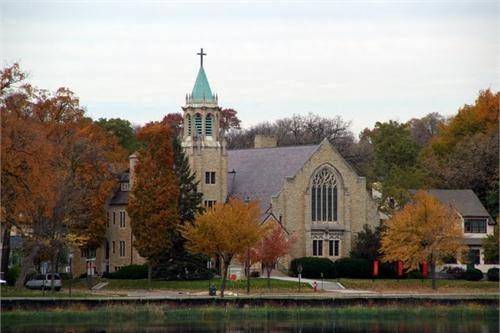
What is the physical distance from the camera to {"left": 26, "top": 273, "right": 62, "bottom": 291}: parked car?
90.4 m

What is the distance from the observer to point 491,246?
321 feet

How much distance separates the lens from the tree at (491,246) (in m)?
97.6

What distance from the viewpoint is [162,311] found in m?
70.4

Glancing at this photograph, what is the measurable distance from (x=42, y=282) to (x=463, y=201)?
34.7 m

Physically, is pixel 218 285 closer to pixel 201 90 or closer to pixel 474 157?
pixel 201 90

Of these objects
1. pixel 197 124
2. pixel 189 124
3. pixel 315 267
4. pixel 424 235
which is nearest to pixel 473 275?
pixel 424 235

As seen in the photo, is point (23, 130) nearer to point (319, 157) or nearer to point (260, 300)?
point (260, 300)

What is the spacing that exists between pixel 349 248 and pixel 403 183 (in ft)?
36.6

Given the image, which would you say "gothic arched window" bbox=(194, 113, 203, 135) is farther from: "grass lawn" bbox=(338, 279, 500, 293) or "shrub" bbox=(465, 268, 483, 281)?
"shrub" bbox=(465, 268, 483, 281)

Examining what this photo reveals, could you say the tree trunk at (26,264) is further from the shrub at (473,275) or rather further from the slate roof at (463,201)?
the slate roof at (463,201)

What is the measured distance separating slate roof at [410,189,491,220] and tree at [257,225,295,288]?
17289 mm

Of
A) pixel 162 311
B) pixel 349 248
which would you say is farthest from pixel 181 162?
pixel 162 311

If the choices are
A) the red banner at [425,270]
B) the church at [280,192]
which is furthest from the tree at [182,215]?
the red banner at [425,270]

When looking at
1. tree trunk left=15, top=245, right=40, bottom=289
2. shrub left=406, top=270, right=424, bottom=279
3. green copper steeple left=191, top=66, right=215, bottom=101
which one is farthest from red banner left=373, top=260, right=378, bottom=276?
tree trunk left=15, top=245, right=40, bottom=289
